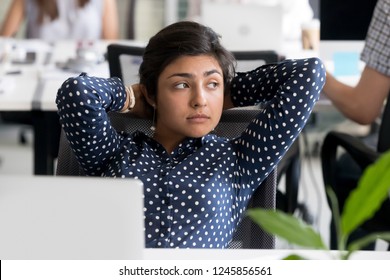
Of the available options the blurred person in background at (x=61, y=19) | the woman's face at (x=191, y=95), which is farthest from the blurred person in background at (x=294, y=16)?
the woman's face at (x=191, y=95)

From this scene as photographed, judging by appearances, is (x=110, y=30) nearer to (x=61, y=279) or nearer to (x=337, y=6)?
(x=337, y=6)

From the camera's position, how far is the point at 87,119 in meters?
1.64

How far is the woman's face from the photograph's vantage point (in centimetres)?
166

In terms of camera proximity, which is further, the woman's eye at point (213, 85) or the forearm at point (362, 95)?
the forearm at point (362, 95)

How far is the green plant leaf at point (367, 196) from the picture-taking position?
75 centimetres

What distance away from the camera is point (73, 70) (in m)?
3.10

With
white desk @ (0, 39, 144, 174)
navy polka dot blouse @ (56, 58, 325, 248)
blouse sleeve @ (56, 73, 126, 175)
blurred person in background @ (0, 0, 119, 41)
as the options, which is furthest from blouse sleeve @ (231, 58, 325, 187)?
blurred person in background @ (0, 0, 119, 41)

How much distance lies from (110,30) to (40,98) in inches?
60.2

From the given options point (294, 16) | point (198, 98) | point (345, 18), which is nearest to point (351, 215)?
point (198, 98)

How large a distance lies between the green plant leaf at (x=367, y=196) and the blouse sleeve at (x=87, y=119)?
940 mm

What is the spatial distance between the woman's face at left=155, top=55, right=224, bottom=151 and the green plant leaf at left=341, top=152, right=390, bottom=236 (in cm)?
89

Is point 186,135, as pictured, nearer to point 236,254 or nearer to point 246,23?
point 236,254

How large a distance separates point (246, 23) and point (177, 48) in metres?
1.61

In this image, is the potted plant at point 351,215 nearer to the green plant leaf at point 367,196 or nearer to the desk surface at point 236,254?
the green plant leaf at point 367,196
